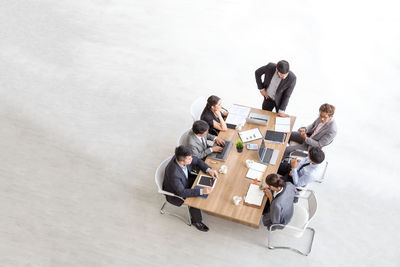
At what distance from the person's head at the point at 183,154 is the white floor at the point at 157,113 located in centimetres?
128

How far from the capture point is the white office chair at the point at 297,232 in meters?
4.52

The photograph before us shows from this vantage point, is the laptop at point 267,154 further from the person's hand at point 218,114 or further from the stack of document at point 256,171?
the person's hand at point 218,114

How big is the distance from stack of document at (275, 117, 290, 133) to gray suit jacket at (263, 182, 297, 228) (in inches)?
45.7

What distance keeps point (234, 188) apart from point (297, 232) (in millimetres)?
963

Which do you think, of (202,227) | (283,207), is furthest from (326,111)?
(202,227)

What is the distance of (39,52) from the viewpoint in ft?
28.2

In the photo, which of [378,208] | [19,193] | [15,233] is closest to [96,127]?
[19,193]

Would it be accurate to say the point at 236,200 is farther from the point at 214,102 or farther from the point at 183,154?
the point at 214,102

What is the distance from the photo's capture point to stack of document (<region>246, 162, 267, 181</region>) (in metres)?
4.77

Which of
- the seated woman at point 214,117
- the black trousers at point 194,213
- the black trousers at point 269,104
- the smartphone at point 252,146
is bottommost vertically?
the black trousers at point 194,213

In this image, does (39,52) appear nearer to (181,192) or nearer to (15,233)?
(15,233)

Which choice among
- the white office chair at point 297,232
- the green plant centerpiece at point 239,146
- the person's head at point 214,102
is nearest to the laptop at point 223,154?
the green plant centerpiece at point 239,146

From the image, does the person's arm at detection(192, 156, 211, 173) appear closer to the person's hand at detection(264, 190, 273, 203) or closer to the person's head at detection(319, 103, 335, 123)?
the person's hand at detection(264, 190, 273, 203)

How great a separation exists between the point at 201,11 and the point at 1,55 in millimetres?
5000
